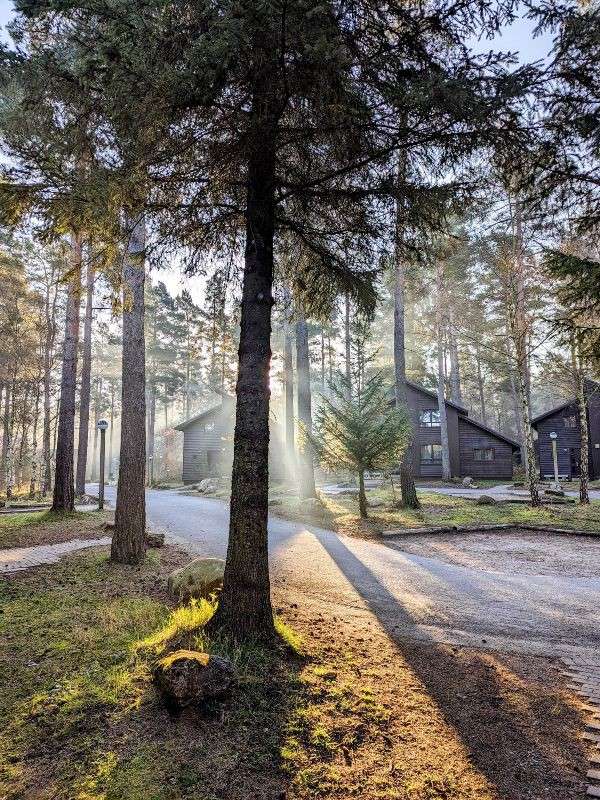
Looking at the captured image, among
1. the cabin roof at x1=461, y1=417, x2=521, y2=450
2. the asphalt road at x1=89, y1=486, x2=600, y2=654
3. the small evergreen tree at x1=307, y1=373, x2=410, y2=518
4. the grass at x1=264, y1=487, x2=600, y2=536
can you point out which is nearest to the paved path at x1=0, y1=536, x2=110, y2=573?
the asphalt road at x1=89, y1=486, x2=600, y2=654

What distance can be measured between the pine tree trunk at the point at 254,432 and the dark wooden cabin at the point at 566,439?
31326 mm

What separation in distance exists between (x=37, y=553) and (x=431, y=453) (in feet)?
87.1

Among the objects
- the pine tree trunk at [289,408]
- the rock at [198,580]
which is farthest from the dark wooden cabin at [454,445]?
the rock at [198,580]

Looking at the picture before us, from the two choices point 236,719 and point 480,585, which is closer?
point 236,719

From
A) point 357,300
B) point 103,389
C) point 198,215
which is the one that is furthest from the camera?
point 103,389

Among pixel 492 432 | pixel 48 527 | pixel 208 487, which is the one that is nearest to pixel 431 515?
pixel 48 527

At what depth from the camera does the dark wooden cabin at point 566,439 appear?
30.3m

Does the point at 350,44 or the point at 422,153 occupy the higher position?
the point at 350,44

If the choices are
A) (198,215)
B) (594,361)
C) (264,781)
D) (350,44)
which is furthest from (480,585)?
(350,44)

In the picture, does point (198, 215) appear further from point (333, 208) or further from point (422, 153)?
point (422, 153)

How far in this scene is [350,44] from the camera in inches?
144

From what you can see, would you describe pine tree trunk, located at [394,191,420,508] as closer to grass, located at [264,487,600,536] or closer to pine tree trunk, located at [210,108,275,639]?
grass, located at [264,487,600,536]

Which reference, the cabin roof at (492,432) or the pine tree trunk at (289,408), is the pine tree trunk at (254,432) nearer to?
the pine tree trunk at (289,408)

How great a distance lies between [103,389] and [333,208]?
5216 cm
